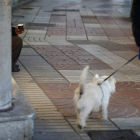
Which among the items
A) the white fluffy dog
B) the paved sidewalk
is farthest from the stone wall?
the white fluffy dog

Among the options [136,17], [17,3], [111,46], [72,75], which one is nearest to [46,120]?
[136,17]

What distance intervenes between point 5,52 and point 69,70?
11.4ft

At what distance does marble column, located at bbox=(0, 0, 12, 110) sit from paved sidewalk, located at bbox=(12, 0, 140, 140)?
27.1 inches

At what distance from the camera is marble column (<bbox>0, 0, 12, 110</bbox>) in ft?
10.3

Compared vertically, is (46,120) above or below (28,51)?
above

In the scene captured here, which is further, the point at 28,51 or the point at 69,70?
the point at 28,51

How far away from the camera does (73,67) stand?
684cm

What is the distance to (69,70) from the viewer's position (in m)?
6.59

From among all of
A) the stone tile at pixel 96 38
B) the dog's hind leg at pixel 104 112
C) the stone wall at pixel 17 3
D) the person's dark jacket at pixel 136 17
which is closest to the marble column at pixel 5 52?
the dog's hind leg at pixel 104 112

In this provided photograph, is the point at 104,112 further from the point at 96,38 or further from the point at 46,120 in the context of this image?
the point at 96,38

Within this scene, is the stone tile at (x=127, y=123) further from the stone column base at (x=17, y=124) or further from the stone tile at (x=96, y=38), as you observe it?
the stone tile at (x=96, y=38)

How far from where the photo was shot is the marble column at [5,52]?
3.13 m

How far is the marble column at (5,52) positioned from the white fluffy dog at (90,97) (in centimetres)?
89

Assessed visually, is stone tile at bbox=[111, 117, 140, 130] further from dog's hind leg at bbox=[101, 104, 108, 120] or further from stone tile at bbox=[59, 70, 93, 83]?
stone tile at bbox=[59, 70, 93, 83]
